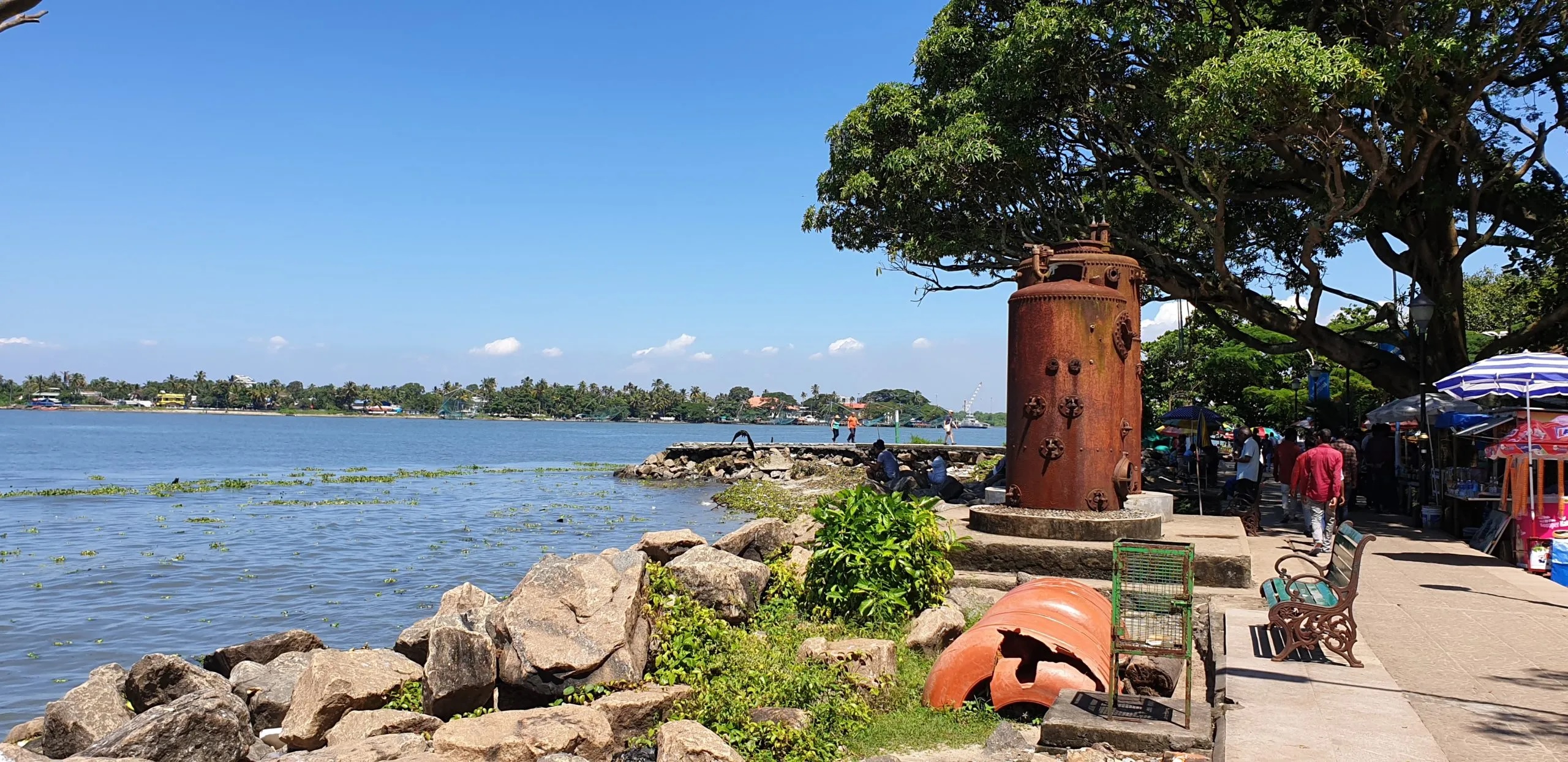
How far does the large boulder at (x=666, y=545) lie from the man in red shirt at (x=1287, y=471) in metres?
10.5

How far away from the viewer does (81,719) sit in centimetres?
840

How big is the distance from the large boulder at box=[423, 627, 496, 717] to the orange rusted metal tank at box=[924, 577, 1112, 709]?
3.37 meters

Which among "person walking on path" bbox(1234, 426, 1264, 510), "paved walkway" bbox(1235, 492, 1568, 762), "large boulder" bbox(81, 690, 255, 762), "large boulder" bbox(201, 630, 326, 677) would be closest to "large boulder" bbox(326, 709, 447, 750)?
"large boulder" bbox(81, 690, 255, 762)

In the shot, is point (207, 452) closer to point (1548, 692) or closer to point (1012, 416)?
point (1012, 416)

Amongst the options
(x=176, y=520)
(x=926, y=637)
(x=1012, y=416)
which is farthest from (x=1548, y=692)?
(x=176, y=520)

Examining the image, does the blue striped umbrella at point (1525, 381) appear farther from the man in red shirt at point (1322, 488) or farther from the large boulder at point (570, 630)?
the large boulder at point (570, 630)

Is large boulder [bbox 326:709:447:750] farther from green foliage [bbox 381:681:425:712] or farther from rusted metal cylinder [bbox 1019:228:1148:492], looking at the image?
rusted metal cylinder [bbox 1019:228:1148:492]

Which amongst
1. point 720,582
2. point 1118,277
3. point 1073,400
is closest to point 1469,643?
point 1073,400

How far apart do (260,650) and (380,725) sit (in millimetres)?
3912

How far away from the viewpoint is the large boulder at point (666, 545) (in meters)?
10.9

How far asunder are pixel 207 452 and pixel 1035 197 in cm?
6358

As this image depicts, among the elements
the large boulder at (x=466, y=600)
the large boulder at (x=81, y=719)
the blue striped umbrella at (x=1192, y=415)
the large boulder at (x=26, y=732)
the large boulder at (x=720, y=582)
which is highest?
the blue striped umbrella at (x=1192, y=415)

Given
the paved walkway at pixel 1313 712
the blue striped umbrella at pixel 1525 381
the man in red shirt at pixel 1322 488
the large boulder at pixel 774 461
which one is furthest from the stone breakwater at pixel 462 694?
the large boulder at pixel 774 461

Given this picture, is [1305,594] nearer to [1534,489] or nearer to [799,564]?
[799,564]
